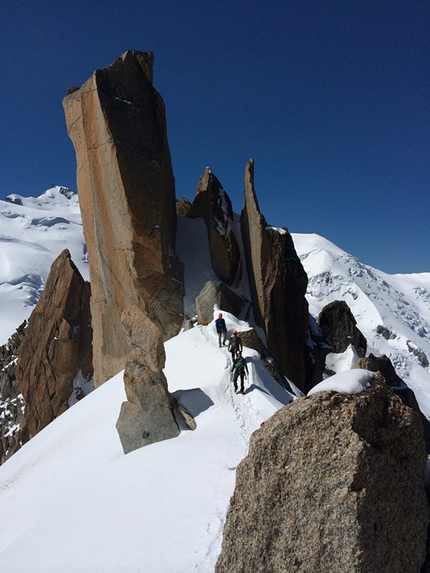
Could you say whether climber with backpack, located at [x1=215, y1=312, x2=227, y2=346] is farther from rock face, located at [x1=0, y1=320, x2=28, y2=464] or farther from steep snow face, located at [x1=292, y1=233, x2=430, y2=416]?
steep snow face, located at [x1=292, y1=233, x2=430, y2=416]

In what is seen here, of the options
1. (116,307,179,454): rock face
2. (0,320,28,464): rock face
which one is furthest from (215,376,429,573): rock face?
(0,320,28,464): rock face

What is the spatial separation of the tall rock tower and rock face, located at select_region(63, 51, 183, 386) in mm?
50

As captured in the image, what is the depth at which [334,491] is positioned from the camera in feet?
10.6

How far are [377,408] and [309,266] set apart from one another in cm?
14784

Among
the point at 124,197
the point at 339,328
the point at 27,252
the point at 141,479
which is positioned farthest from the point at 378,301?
the point at 141,479

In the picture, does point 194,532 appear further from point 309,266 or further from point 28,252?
point 309,266

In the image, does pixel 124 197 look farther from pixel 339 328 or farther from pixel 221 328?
pixel 339 328

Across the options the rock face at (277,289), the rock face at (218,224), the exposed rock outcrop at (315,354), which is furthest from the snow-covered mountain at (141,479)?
the exposed rock outcrop at (315,354)

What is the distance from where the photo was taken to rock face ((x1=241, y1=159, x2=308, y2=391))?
24156 mm

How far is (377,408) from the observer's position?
11.6 feet

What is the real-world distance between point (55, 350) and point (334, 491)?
3073cm

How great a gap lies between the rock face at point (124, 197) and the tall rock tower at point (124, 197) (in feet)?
0.17

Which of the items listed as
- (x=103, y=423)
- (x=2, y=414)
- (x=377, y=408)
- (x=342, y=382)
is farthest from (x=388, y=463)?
(x=2, y=414)

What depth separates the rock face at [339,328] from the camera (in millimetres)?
31250
